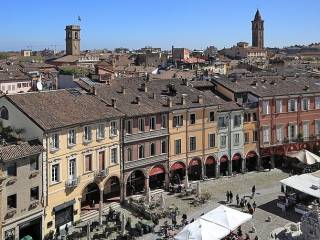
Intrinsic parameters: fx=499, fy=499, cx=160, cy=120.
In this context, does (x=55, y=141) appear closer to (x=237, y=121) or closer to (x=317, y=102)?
(x=237, y=121)

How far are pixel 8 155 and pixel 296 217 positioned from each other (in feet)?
82.2

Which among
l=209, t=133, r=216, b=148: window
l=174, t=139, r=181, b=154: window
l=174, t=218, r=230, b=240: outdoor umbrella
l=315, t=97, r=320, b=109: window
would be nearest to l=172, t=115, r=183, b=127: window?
l=174, t=139, r=181, b=154: window

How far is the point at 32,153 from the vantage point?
→ 38.5m

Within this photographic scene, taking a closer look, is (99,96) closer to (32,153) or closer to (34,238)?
(32,153)

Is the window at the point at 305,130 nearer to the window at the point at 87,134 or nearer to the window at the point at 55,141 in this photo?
the window at the point at 87,134

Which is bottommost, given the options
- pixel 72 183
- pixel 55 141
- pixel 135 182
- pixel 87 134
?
pixel 135 182

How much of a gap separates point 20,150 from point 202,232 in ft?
49.5

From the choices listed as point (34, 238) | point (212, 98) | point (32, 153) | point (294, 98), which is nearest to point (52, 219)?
point (34, 238)

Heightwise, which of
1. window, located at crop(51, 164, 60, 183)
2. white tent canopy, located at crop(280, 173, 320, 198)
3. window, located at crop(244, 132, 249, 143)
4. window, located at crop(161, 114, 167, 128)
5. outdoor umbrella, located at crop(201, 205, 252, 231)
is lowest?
outdoor umbrella, located at crop(201, 205, 252, 231)

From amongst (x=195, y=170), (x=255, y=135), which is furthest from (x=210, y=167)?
(x=255, y=135)

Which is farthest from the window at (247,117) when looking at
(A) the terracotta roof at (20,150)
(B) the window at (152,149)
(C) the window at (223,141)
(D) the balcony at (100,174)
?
(A) the terracotta roof at (20,150)

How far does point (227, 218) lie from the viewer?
117 ft

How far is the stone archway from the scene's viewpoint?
56659mm

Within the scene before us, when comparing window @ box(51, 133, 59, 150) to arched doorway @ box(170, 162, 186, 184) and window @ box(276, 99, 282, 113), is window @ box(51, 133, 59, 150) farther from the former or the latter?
window @ box(276, 99, 282, 113)
